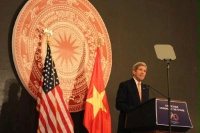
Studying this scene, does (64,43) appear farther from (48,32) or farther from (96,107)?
(96,107)

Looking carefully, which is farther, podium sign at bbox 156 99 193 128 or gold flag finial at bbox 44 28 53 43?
gold flag finial at bbox 44 28 53 43

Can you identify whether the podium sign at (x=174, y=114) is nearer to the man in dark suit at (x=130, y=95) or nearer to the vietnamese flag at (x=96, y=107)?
the man in dark suit at (x=130, y=95)

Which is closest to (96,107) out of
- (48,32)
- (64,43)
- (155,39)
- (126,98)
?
(126,98)

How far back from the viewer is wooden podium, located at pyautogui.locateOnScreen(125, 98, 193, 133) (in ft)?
10.7

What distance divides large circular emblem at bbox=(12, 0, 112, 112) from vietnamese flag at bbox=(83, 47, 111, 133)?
0.69 ft

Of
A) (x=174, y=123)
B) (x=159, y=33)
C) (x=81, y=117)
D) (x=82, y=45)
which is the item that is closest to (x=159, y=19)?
(x=159, y=33)

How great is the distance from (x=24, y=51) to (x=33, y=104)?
0.66 metres

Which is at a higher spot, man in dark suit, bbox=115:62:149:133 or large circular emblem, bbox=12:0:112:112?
large circular emblem, bbox=12:0:112:112

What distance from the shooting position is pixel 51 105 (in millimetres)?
3779

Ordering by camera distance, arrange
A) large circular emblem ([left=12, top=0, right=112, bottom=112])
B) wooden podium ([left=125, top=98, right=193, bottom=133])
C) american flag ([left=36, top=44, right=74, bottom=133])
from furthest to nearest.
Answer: large circular emblem ([left=12, top=0, right=112, bottom=112])
american flag ([left=36, top=44, right=74, bottom=133])
wooden podium ([left=125, top=98, right=193, bottom=133])

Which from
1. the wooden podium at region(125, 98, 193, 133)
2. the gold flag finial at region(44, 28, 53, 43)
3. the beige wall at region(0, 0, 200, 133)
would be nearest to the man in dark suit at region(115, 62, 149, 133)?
the wooden podium at region(125, 98, 193, 133)

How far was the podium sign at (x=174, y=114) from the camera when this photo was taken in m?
3.27

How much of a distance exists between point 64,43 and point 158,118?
180cm

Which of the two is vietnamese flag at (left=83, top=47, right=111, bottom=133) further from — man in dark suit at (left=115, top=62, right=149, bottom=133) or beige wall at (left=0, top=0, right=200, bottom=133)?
beige wall at (left=0, top=0, right=200, bottom=133)
